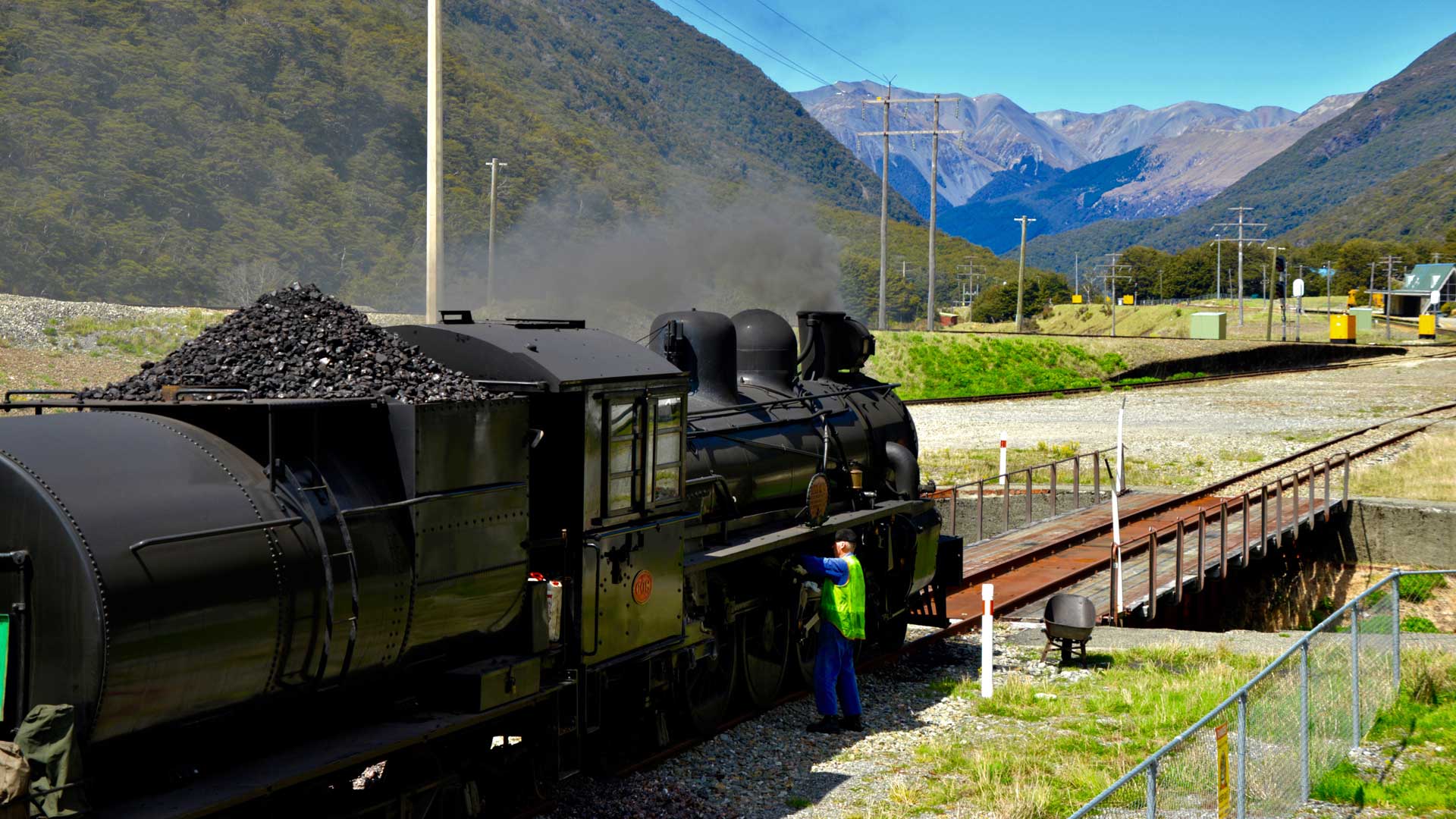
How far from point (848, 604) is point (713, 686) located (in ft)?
4.88

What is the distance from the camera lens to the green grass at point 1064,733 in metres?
9.82

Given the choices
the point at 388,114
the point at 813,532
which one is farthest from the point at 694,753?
the point at 388,114

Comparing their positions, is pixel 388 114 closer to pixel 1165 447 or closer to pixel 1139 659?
pixel 1165 447

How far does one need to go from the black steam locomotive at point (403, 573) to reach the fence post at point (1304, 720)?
4.66m

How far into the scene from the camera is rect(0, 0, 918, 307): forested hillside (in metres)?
61.2

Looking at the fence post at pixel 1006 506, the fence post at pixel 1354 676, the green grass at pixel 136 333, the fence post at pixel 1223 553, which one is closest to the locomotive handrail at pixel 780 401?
the fence post at pixel 1354 676

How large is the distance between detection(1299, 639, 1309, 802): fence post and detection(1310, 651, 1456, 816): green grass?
0.36m

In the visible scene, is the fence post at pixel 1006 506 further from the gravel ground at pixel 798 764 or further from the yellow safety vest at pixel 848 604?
the yellow safety vest at pixel 848 604

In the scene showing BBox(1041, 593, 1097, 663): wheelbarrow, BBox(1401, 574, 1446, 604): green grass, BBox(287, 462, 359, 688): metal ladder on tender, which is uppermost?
BBox(287, 462, 359, 688): metal ladder on tender

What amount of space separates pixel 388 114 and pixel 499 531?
8656 cm

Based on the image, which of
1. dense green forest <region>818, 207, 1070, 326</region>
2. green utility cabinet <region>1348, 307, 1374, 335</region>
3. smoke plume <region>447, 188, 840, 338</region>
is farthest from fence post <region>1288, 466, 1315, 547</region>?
green utility cabinet <region>1348, 307, 1374, 335</region>

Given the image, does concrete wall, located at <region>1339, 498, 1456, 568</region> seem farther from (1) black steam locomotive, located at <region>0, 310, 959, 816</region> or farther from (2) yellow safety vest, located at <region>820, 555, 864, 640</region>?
(1) black steam locomotive, located at <region>0, 310, 959, 816</region>

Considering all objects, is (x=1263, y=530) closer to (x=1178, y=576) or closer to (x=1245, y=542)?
(x=1245, y=542)

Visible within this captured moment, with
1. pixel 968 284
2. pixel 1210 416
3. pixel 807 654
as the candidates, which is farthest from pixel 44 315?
pixel 968 284
